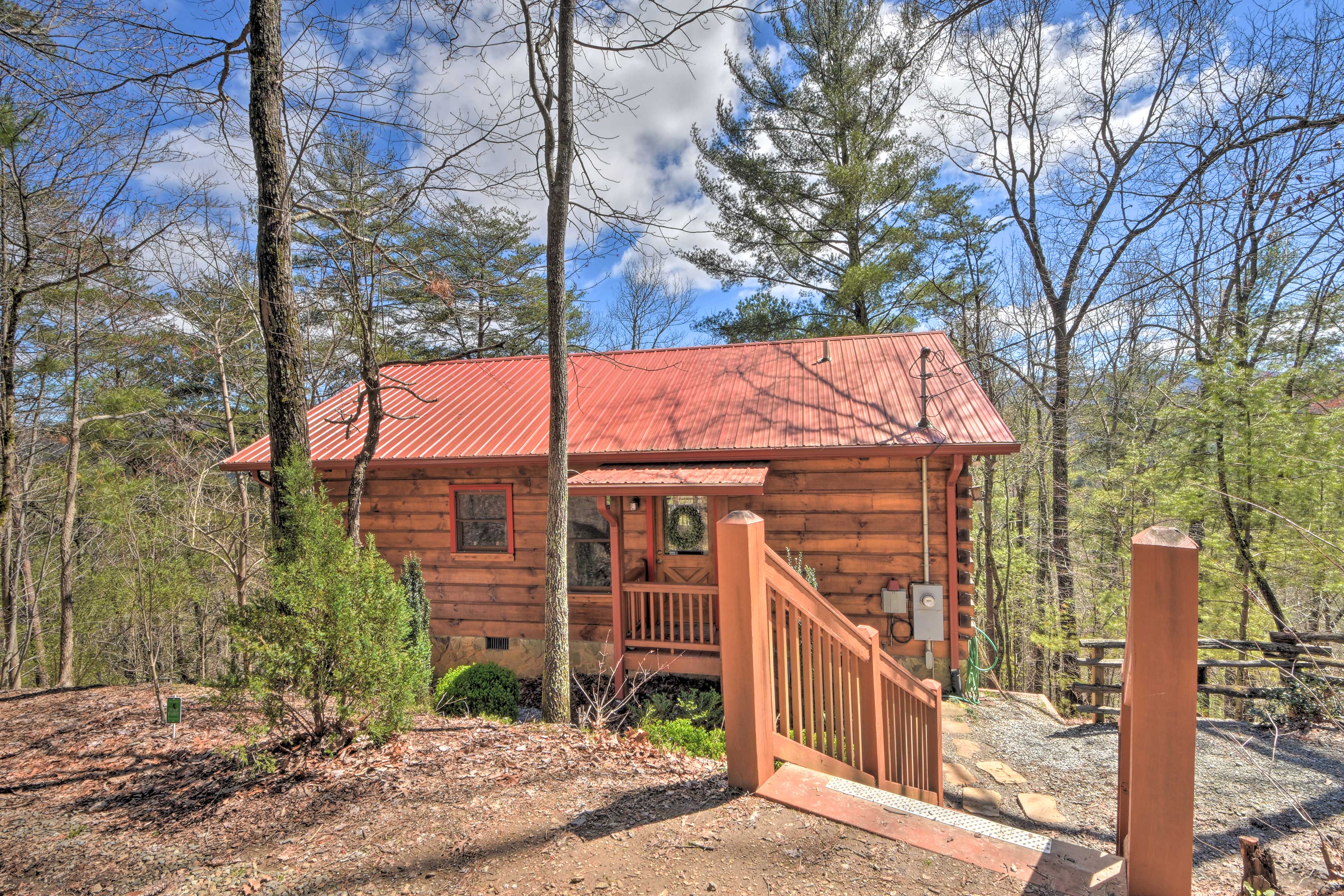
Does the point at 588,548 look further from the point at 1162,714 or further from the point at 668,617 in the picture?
the point at 1162,714

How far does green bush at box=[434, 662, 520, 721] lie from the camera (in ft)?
22.8

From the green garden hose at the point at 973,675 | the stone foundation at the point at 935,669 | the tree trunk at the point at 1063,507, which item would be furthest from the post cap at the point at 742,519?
the tree trunk at the point at 1063,507

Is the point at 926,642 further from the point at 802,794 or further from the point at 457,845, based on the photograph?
the point at 457,845

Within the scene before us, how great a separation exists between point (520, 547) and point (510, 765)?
5188 millimetres

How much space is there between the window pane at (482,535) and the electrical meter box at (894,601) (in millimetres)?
5320

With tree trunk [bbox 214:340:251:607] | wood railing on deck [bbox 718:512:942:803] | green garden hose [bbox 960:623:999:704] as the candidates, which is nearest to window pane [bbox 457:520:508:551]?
tree trunk [bbox 214:340:251:607]

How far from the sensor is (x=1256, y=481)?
946 centimetres

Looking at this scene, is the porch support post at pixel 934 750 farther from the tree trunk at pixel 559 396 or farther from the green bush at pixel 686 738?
the tree trunk at pixel 559 396

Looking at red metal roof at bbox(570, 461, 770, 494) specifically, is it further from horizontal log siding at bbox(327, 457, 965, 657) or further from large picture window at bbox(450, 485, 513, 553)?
large picture window at bbox(450, 485, 513, 553)

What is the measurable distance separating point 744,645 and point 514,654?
6.99 metres

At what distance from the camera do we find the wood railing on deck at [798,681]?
2.69 metres

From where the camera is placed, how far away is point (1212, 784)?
5.29 metres

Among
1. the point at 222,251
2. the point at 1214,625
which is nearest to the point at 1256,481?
the point at 1214,625

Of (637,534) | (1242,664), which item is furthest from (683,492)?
(1242,664)
